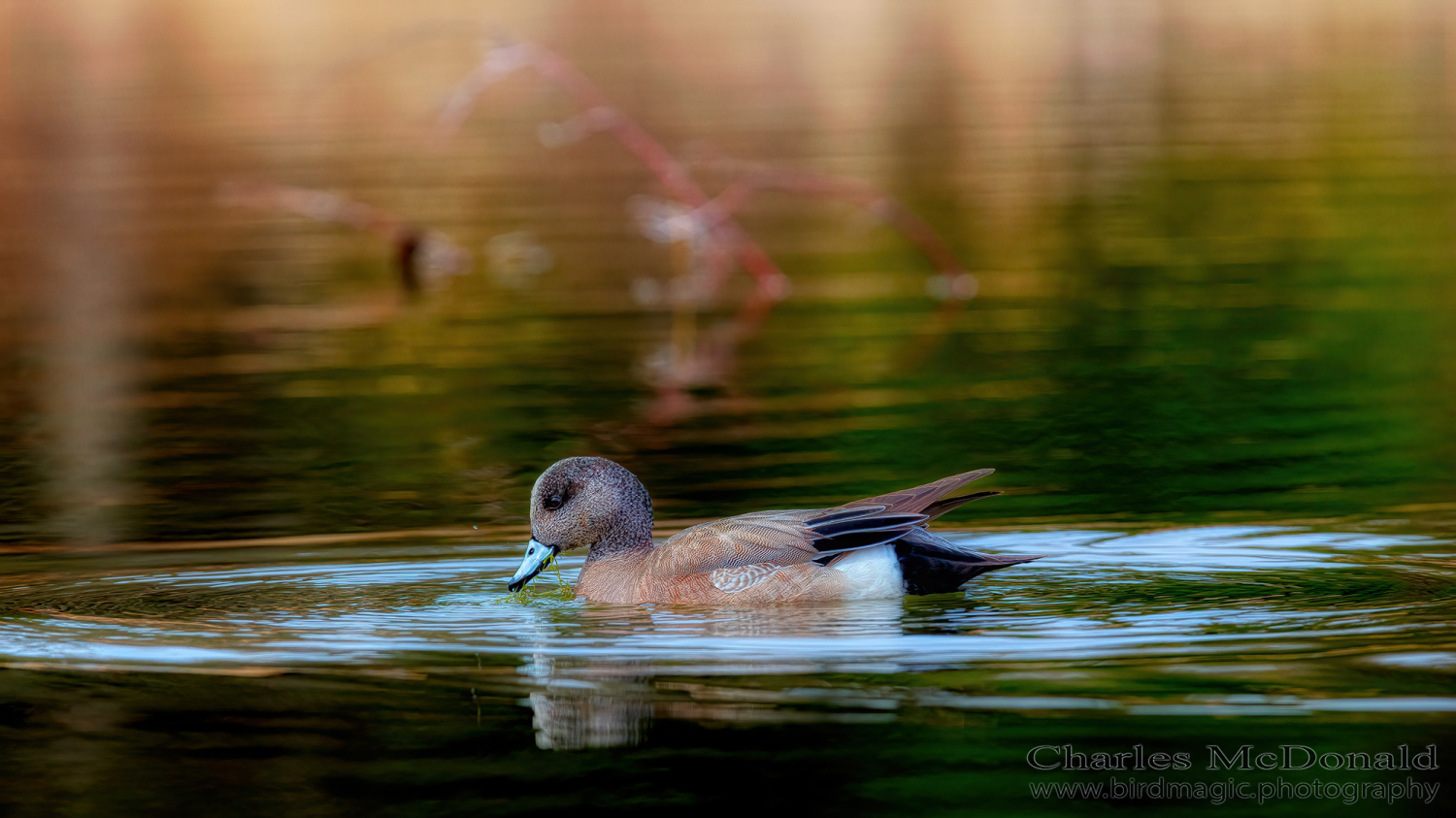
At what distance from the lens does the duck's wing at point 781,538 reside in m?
8.56

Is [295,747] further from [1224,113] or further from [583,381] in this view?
[1224,113]

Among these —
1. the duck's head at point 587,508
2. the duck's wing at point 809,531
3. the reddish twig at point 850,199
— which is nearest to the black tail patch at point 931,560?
the duck's wing at point 809,531

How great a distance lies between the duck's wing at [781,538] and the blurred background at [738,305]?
193cm

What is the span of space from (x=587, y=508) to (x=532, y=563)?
0.36 m

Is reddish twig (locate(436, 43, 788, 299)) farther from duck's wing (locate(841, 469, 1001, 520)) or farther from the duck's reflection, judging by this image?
Answer: the duck's reflection

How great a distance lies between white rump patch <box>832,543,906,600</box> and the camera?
8.71 meters

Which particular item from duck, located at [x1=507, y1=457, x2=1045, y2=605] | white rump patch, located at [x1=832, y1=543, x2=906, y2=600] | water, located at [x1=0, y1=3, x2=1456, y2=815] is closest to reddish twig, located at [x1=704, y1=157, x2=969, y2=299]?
water, located at [x1=0, y1=3, x2=1456, y2=815]

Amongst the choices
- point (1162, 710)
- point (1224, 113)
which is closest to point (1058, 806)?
point (1162, 710)

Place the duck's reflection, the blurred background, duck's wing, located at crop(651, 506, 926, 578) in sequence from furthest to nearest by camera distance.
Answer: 1. the blurred background
2. duck's wing, located at crop(651, 506, 926, 578)
3. the duck's reflection

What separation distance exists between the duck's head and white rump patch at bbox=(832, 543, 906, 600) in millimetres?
1055

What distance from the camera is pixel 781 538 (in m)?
8.70

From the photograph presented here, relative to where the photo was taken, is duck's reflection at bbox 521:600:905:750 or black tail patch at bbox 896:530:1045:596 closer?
duck's reflection at bbox 521:600:905:750

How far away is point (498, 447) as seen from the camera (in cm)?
1302

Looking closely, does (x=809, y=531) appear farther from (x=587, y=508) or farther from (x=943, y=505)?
(x=587, y=508)
